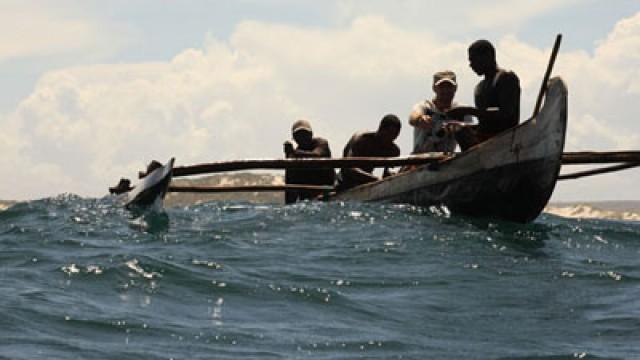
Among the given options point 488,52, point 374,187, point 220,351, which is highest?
point 488,52

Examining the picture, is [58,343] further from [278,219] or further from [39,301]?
[278,219]

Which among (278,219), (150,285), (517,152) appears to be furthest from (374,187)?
(150,285)

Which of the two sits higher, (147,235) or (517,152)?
(517,152)

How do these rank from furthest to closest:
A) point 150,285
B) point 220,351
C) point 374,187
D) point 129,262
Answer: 1. point 374,187
2. point 129,262
3. point 150,285
4. point 220,351

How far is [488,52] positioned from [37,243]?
520 cm

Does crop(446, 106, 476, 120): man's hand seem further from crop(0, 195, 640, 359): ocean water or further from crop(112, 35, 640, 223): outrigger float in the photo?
crop(0, 195, 640, 359): ocean water

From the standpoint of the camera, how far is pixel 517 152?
11.9 metres

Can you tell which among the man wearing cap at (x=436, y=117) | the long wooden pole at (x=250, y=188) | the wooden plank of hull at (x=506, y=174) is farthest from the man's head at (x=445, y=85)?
the long wooden pole at (x=250, y=188)

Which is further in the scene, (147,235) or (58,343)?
(147,235)

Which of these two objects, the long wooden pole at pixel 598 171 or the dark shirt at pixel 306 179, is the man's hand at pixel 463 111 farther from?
the dark shirt at pixel 306 179

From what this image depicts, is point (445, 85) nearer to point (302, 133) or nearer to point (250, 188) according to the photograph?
point (302, 133)

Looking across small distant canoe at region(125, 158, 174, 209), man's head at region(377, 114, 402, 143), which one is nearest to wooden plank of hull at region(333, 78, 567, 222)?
man's head at region(377, 114, 402, 143)

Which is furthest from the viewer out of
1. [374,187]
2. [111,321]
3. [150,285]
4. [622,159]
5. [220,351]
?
[374,187]

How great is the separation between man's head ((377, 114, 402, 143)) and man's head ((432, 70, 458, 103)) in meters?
0.85
